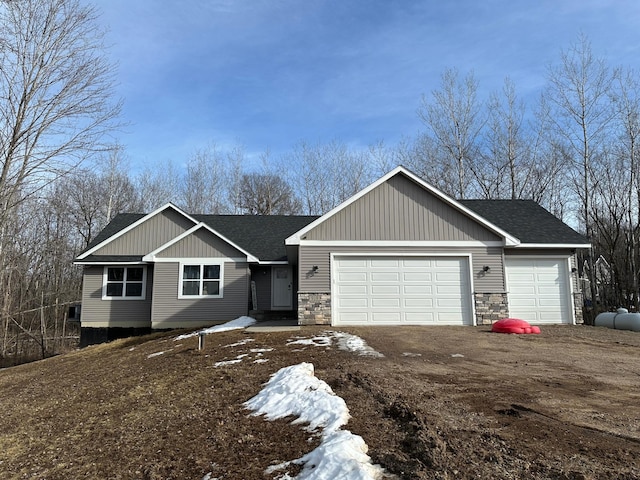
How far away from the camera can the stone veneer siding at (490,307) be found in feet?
42.8

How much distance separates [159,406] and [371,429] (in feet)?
11.5

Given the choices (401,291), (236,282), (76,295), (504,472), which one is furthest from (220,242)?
(76,295)

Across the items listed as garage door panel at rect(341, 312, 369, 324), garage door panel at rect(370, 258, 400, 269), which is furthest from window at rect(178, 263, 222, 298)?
garage door panel at rect(370, 258, 400, 269)

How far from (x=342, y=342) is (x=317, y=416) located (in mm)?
4941

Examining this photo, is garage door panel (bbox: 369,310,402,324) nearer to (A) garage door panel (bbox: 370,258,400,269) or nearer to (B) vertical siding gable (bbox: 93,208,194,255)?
(A) garage door panel (bbox: 370,258,400,269)

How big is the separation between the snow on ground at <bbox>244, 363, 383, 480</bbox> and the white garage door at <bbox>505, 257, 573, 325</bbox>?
9790 mm

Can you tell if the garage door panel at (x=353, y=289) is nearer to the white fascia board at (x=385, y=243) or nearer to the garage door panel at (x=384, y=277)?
the garage door panel at (x=384, y=277)

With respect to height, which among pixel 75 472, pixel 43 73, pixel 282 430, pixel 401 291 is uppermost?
pixel 43 73

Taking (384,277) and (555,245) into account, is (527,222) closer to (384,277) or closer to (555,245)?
(555,245)

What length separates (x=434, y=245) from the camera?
1331 centimetres

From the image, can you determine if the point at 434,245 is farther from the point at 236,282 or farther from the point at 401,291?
the point at 236,282

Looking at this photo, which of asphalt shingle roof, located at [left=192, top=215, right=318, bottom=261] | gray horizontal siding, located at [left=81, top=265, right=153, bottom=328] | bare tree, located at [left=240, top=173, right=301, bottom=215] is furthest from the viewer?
bare tree, located at [left=240, top=173, right=301, bottom=215]

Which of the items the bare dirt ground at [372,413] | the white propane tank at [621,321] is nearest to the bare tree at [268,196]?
the white propane tank at [621,321]

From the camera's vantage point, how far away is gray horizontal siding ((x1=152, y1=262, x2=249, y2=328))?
1573 centimetres
